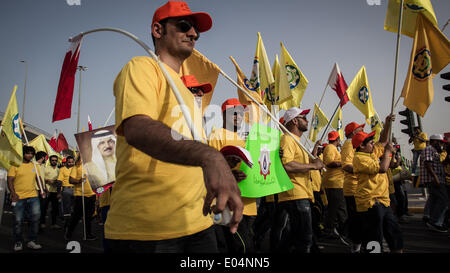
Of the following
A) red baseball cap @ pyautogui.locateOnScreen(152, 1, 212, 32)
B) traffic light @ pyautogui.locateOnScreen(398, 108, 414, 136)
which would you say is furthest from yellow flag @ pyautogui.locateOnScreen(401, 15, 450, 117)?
traffic light @ pyautogui.locateOnScreen(398, 108, 414, 136)

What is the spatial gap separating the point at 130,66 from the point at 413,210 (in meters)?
11.6

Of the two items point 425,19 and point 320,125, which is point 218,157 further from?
point 320,125

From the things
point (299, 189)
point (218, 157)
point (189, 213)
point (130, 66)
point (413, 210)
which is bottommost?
point (413, 210)

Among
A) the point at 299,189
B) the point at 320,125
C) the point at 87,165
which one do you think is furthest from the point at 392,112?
the point at 320,125

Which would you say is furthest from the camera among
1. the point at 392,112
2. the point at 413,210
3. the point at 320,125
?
the point at 320,125

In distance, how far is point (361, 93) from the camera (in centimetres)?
777

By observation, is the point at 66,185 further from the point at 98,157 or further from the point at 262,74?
the point at 262,74

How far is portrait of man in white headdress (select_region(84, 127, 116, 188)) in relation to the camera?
16.0ft

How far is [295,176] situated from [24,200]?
589 cm

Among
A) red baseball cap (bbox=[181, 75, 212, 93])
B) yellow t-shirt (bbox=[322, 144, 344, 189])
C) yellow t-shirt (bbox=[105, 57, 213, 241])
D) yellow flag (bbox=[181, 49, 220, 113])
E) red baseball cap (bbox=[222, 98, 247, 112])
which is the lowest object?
yellow t-shirt (bbox=[322, 144, 344, 189])

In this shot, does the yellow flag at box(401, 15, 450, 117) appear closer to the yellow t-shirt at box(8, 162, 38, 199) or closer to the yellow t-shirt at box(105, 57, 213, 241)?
the yellow t-shirt at box(105, 57, 213, 241)

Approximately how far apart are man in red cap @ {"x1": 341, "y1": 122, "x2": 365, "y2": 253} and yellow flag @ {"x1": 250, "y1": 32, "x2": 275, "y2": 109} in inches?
74.6

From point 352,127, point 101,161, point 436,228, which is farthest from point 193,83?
point 436,228

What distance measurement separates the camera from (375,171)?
449cm
